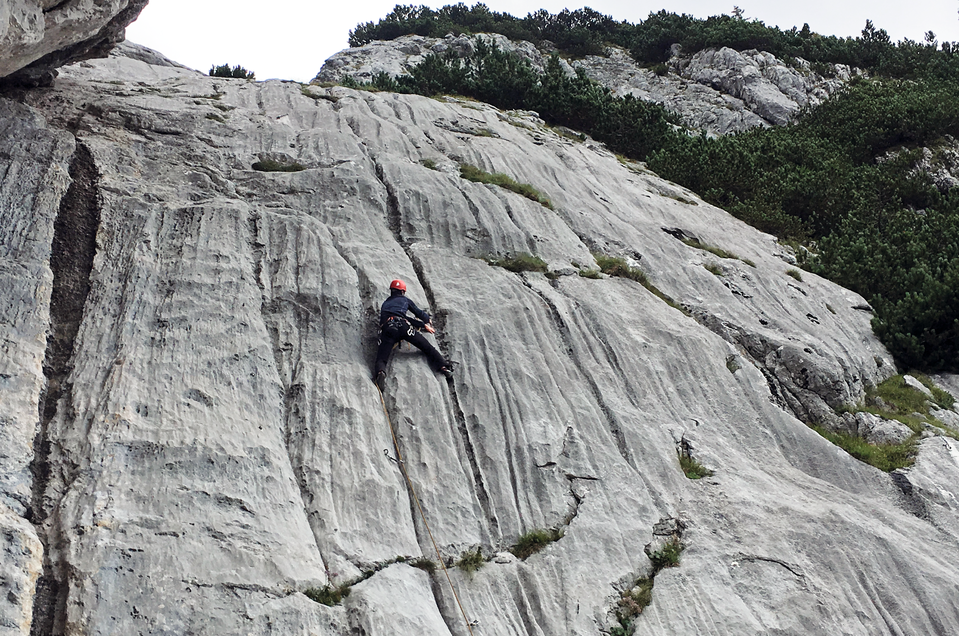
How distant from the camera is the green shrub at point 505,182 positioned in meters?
21.5

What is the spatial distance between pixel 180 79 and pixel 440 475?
19.3 metres

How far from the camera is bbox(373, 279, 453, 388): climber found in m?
14.3

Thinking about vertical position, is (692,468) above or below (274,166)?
below

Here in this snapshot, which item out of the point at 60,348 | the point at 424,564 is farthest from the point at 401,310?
the point at 60,348

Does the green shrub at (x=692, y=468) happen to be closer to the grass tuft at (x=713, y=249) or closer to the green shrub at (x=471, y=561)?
the green shrub at (x=471, y=561)

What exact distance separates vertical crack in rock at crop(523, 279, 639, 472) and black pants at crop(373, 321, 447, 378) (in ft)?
9.82

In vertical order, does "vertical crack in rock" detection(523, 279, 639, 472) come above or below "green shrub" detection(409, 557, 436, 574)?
above

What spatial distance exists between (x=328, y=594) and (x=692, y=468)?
7.20 meters

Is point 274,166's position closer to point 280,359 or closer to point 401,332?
point 280,359

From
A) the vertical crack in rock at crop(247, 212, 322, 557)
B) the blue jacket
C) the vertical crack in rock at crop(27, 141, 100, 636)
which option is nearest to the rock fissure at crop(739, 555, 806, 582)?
the vertical crack in rock at crop(247, 212, 322, 557)

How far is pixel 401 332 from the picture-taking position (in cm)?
1439

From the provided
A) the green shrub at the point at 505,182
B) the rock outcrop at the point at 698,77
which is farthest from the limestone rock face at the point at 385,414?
the rock outcrop at the point at 698,77

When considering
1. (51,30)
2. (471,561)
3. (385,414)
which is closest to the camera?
(471,561)

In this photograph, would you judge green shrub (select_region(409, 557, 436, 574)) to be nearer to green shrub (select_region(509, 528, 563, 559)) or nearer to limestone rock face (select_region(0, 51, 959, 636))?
limestone rock face (select_region(0, 51, 959, 636))
